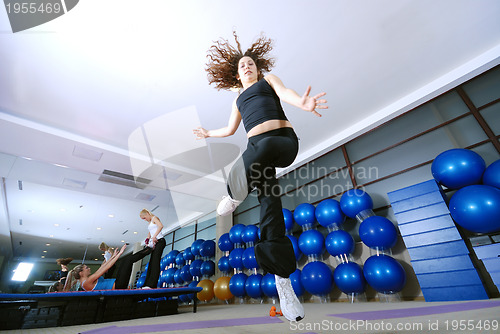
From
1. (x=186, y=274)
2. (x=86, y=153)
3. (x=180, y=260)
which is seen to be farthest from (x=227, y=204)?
(x=180, y=260)

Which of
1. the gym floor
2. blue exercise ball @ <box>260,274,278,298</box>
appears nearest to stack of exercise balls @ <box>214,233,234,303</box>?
blue exercise ball @ <box>260,274,278,298</box>

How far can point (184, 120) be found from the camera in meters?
4.20

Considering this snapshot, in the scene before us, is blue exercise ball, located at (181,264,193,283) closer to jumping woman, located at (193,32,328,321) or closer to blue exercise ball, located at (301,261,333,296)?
blue exercise ball, located at (301,261,333,296)

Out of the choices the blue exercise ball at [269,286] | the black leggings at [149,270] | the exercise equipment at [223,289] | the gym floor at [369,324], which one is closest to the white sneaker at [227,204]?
the gym floor at [369,324]

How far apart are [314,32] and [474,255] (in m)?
3.29

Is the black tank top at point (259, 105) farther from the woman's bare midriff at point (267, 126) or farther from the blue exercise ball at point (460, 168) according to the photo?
the blue exercise ball at point (460, 168)

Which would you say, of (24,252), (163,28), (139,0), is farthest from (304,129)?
(24,252)

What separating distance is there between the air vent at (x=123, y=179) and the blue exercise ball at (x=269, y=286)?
366 centimetres

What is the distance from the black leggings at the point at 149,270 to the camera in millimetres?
3371

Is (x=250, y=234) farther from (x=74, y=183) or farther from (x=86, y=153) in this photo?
(x=74, y=183)

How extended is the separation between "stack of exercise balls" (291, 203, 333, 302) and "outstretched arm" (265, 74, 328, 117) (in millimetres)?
2905

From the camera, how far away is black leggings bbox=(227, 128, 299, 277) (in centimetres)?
101

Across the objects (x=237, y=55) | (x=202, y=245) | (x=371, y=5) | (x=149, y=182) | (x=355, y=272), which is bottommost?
(x=355, y=272)

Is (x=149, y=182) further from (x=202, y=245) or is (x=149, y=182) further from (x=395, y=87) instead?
(x=395, y=87)
